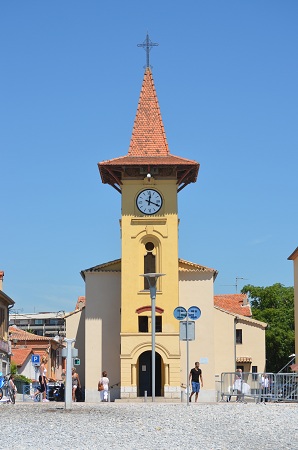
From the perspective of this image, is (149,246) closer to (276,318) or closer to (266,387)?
(266,387)

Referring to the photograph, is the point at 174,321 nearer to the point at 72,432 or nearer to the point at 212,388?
the point at 212,388

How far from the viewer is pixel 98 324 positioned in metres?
52.7

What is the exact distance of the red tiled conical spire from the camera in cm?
5197

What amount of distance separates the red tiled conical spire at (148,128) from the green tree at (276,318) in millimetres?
38855

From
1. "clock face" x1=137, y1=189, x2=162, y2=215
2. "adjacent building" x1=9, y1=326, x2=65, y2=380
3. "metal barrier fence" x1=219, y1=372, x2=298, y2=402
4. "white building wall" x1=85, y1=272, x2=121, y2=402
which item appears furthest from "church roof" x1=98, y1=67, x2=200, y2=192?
"adjacent building" x1=9, y1=326, x2=65, y2=380

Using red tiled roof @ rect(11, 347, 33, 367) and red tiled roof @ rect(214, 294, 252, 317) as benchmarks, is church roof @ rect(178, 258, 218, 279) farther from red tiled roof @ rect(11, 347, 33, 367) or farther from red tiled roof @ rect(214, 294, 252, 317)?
red tiled roof @ rect(11, 347, 33, 367)

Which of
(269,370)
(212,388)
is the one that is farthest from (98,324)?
(269,370)

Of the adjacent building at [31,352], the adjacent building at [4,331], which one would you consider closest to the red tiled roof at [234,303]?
the adjacent building at [31,352]

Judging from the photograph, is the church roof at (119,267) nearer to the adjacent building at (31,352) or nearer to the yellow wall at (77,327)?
the yellow wall at (77,327)

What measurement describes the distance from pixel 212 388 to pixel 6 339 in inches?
732

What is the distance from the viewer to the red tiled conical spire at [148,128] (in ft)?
171

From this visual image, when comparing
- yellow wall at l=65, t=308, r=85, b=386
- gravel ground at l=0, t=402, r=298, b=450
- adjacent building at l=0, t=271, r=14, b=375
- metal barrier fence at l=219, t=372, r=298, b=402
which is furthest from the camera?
adjacent building at l=0, t=271, r=14, b=375

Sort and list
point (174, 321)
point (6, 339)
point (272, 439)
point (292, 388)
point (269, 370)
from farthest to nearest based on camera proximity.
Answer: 1. point (269, 370)
2. point (6, 339)
3. point (174, 321)
4. point (292, 388)
5. point (272, 439)

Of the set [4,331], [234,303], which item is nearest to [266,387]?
[4,331]
